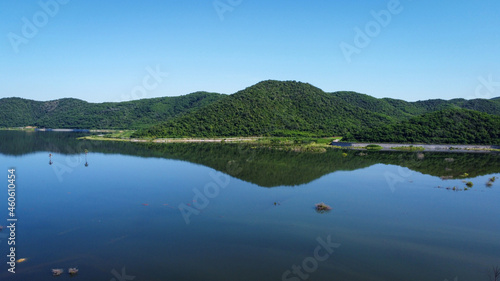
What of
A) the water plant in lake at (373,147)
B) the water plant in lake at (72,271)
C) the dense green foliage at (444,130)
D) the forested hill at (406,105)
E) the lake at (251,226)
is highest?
the forested hill at (406,105)

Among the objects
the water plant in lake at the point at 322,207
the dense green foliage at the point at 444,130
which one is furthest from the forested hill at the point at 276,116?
the water plant in lake at the point at 322,207

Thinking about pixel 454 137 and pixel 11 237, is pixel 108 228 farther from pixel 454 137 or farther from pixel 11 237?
pixel 454 137

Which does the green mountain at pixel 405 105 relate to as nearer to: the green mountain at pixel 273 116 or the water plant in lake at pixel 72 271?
the green mountain at pixel 273 116

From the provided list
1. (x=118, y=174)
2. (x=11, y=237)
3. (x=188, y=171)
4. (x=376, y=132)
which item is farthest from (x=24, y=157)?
(x=376, y=132)

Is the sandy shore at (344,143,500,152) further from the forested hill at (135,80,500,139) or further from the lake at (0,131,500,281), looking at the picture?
the lake at (0,131,500,281)

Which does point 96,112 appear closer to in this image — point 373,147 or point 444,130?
point 373,147

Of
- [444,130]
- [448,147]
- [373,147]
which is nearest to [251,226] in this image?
[373,147]
